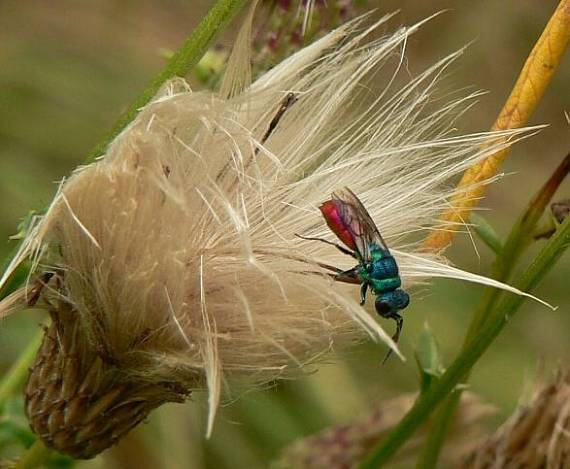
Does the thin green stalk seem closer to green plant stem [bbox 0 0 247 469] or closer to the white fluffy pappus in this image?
the white fluffy pappus

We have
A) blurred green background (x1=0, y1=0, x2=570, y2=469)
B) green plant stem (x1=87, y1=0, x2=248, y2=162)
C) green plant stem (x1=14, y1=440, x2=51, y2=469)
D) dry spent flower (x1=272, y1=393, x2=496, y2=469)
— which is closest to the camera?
green plant stem (x1=87, y1=0, x2=248, y2=162)

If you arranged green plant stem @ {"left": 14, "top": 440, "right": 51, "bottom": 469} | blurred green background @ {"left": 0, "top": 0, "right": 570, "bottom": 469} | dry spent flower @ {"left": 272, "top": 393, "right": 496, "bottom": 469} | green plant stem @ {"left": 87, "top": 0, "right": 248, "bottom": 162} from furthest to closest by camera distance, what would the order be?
→ 1. blurred green background @ {"left": 0, "top": 0, "right": 570, "bottom": 469}
2. dry spent flower @ {"left": 272, "top": 393, "right": 496, "bottom": 469}
3. green plant stem @ {"left": 14, "top": 440, "right": 51, "bottom": 469}
4. green plant stem @ {"left": 87, "top": 0, "right": 248, "bottom": 162}

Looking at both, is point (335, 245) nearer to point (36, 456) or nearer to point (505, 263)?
point (505, 263)

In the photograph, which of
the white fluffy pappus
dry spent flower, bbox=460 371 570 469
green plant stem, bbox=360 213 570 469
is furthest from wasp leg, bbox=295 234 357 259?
dry spent flower, bbox=460 371 570 469

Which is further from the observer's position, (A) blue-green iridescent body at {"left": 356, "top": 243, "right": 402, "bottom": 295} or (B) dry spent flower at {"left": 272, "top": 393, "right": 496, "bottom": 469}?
(B) dry spent flower at {"left": 272, "top": 393, "right": 496, "bottom": 469}

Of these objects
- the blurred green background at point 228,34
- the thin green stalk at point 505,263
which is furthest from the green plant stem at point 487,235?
the blurred green background at point 228,34

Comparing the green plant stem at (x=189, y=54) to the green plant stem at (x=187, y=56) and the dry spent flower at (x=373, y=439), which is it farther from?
the dry spent flower at (x=373, y=439)

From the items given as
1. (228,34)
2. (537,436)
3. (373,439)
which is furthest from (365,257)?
(228,34)
